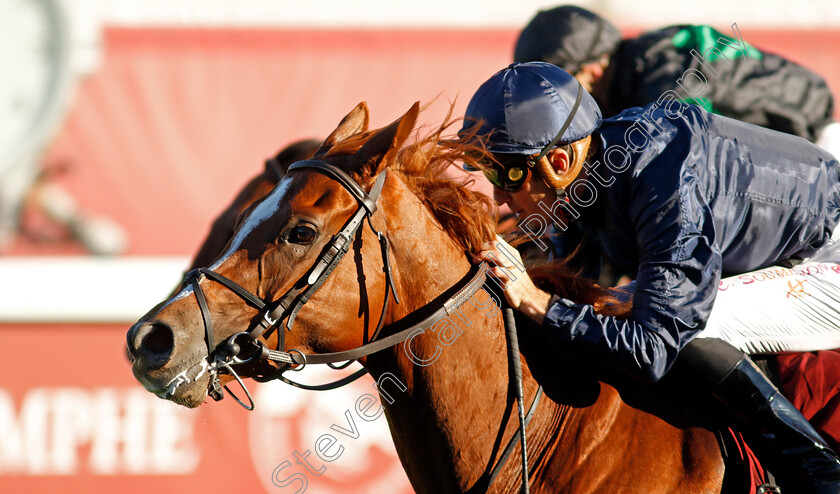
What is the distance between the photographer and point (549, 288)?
255cm

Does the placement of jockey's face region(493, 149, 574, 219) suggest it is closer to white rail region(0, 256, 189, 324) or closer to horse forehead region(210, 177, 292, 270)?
horse forehead region(210, 177, 292, 270)

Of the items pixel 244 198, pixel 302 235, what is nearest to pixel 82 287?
pixel 244 198

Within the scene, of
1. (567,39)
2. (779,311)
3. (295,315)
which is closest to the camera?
(295,315)

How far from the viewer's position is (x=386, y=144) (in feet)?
7.15

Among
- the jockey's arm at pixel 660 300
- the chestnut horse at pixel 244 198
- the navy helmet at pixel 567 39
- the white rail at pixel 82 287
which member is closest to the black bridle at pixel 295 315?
the jockey's arm at pixel 660 300

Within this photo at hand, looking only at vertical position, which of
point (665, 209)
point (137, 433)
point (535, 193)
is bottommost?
A: point (137, 433)

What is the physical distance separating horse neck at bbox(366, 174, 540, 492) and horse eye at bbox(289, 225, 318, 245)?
232 mm

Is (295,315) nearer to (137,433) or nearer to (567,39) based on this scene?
(567,39)

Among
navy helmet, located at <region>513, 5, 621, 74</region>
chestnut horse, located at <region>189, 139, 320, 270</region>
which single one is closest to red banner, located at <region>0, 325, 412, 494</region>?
chestnut horse, located at <region>189, 139, 320, 270</region>

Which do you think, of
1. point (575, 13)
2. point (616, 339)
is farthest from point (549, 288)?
point (575, 13)

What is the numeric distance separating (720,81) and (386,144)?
2.50m

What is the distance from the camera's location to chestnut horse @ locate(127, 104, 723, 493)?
6.77 feet

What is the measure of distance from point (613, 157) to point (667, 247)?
1.22 feet

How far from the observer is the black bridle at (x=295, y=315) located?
204cm
